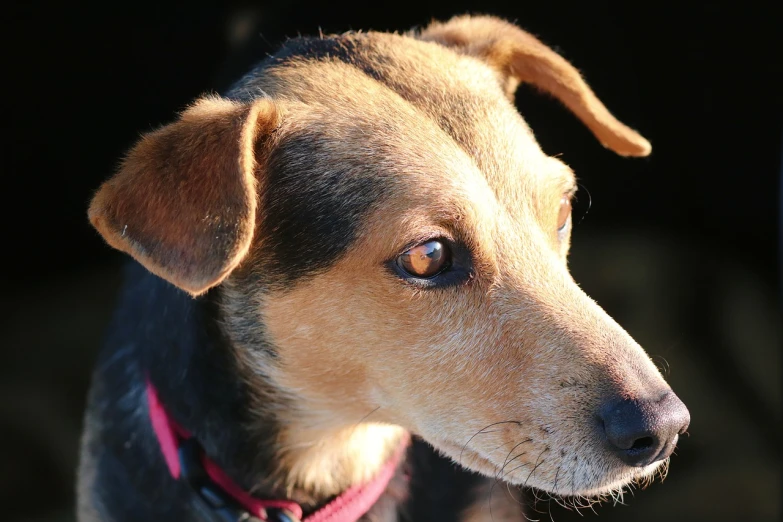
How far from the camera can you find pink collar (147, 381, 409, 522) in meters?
2.76

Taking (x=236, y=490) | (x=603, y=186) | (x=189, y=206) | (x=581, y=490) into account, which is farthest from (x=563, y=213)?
(x=603, y=186)

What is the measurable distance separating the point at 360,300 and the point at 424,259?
0.21 m

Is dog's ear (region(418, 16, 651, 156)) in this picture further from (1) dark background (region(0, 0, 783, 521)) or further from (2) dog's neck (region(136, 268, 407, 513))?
(1) dark background (region(0, 0, 783, 521))

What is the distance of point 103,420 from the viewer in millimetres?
3248

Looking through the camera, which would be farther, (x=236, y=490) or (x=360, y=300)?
(x=236, y=490)

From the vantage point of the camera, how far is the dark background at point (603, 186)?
4773 millimetres

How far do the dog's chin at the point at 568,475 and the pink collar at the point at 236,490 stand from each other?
0.54 metres

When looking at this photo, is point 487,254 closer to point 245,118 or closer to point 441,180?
point 441,180

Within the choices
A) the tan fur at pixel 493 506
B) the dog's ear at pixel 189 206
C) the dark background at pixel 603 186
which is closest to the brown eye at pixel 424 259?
the dog's ear at pixel 189 206

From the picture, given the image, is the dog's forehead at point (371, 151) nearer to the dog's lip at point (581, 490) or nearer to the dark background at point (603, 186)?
the dog's lip at point (581, 490)

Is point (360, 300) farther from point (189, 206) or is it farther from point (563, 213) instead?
point (563, 213)

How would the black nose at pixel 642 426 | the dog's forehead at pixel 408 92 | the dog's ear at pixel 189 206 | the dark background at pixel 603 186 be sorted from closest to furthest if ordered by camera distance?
the black nose at pixel 642 426
the dog's ear at pixel 189 206
the dog's forehead at pixel 408 92
the dark background at pixel 603 186

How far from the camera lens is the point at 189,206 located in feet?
7.66

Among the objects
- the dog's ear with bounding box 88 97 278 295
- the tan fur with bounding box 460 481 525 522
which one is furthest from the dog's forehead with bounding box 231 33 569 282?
the tan fur with bounding box 460 481 525 522
